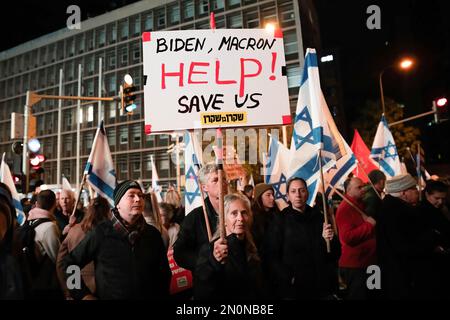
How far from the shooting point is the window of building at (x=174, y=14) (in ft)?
143

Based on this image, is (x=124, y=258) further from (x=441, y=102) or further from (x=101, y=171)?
(x=441, y=102)

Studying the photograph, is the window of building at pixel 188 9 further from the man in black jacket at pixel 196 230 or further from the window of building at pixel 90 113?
the man in black jacket at pixel 196 230

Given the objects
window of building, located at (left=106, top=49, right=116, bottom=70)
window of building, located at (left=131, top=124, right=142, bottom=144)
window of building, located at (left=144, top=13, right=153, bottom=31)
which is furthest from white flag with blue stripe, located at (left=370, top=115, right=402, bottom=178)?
window of building, located at (left=106, top=49, right=116, bottom=70)

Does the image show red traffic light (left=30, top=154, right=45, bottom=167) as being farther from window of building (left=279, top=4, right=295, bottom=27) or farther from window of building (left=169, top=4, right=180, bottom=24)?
window of building (left=169, top=4, right=180, bottom=24)

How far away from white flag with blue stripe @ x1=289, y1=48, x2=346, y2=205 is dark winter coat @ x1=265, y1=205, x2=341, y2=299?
0.72 meters

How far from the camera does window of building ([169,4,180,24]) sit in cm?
4362

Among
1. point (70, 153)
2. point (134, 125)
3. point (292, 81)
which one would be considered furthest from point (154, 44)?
point (70, 153)

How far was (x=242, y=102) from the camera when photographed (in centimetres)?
352

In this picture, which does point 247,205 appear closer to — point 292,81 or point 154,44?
point 154,44

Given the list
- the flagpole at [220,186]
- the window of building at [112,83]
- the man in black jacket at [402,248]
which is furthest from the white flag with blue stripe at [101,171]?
the window of building at [112,83]

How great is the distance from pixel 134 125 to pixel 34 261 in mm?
42982
